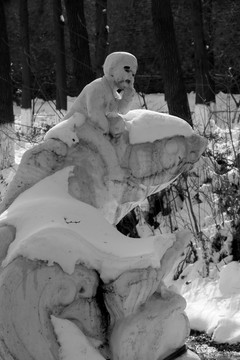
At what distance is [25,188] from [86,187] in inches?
10.2

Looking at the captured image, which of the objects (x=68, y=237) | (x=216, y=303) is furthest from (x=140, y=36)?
(x=68, y=237)

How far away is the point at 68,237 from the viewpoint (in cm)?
273

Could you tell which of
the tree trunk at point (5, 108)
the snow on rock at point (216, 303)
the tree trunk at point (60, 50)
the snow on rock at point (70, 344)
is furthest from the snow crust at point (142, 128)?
the tree trunk at point (60, 50)

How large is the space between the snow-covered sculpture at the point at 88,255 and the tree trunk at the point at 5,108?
924 cm

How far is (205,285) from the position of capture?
7164 mm

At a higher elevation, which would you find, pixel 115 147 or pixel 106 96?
pixel 106 96

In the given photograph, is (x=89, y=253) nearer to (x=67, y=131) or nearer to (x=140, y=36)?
(x=67, y=131)

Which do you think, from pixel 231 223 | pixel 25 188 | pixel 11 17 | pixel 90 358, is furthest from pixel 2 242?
pixel 11 17

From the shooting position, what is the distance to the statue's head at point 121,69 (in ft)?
10.4

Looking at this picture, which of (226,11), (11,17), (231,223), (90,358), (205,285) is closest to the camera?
(90,358)

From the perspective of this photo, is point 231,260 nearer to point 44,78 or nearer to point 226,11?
point 226,11

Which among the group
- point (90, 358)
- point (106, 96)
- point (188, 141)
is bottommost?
point (90, 358)

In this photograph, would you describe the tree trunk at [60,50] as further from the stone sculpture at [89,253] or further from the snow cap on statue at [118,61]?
the stone sculpture at [89,253]

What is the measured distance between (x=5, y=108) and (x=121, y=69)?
990cm
